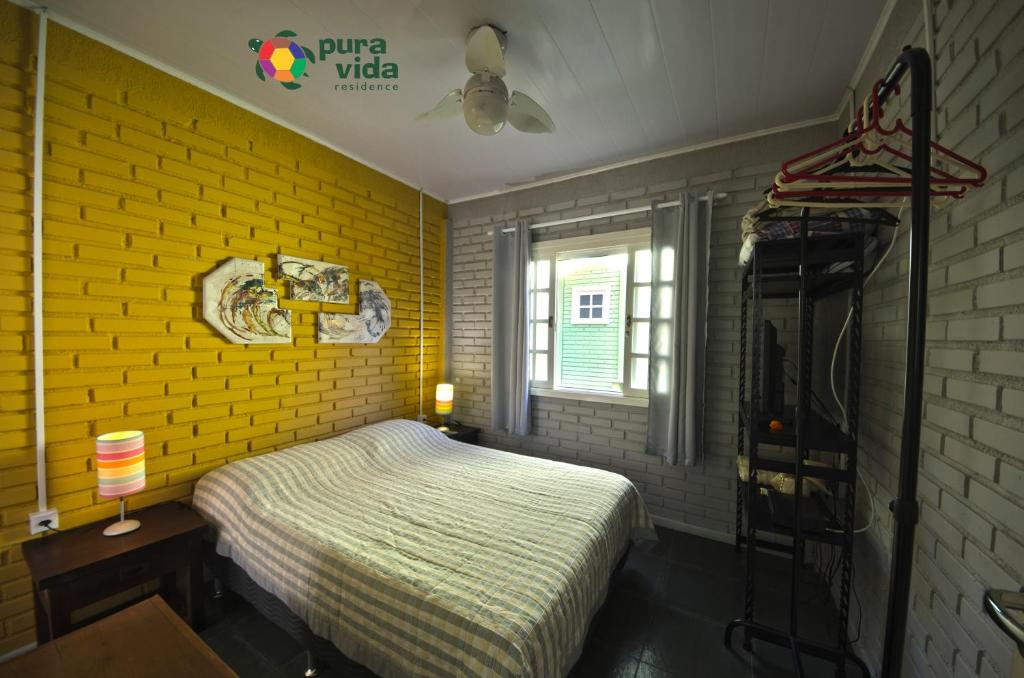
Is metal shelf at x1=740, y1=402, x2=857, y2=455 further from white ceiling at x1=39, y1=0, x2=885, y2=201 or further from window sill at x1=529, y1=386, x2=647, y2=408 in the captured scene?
white ceiling at x1=39, y1=0, x2=885, y2=201

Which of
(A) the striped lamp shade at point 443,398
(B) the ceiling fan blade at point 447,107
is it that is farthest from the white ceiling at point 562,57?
(A) the striped lamp shade at point 443,398

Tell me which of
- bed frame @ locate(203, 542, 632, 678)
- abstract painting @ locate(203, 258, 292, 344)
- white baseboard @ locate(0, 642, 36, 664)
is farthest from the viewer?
abstract painting @ locate(203, 258, 292, 344)

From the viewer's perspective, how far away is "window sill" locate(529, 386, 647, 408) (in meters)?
2.81

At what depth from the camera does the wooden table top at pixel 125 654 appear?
86 centimetres

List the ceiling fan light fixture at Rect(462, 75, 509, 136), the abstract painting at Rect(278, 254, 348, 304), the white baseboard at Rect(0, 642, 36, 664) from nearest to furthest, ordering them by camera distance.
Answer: the white baseboard at Rect(0, 642, 36, 664) < the ceiling fan light fixture at Rect(462, 75, 509, 136) < the abstract painting at Rect(278, 254, 348, 304)

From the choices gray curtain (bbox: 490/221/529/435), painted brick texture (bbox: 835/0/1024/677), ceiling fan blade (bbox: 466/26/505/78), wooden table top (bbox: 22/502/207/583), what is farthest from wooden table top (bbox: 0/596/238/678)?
gray curtain (bbox: 490/221/529/435)

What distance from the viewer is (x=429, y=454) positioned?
8.76 ft

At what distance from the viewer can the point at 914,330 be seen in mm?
693

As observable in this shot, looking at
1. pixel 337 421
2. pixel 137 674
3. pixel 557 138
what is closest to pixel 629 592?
pixel 137 674

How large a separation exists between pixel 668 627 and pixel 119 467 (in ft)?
8.66

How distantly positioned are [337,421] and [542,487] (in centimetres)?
165

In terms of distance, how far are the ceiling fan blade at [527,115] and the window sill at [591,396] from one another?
6.46 ft

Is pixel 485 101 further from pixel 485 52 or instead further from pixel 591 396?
pixel 591 396

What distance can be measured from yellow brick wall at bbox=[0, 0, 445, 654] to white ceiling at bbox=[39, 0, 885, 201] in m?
0.24
